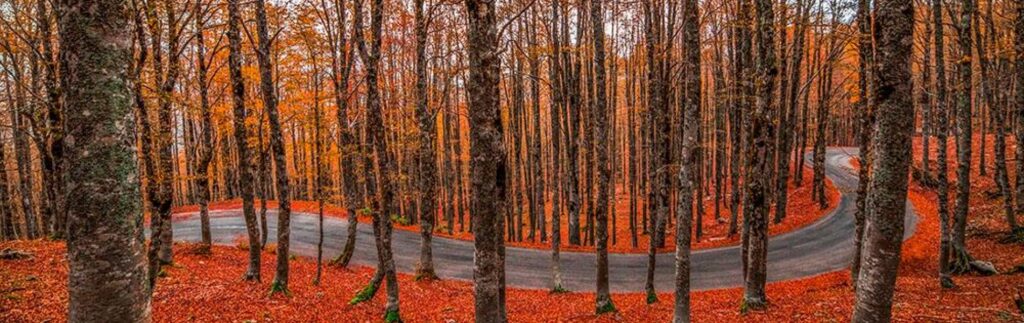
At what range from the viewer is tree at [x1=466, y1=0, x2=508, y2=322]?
19.1 feet

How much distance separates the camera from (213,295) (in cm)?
1039

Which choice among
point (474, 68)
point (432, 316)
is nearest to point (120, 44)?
point (474, 68)

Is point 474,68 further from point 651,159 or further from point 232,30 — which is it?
point 651,159

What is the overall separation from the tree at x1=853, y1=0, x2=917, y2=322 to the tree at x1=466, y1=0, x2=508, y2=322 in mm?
3996

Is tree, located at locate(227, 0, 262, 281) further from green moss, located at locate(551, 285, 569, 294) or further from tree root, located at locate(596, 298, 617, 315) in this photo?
tree root, located at locate(596, 298, 617, 315)

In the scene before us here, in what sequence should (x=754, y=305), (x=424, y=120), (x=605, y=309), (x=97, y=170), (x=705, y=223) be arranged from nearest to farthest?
1. (x=97, y=170)
2. (x=754, y=305)
3. (x=605, y=309)
4. (x=424, y=120)
5. (x=705, y=223)

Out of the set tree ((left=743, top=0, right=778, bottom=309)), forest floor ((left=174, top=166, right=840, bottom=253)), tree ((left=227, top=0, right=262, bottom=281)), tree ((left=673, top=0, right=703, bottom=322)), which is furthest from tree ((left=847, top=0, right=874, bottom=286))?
tree ((left=227, top=0, right=262, bottom=281))

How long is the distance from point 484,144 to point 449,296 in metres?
9.46

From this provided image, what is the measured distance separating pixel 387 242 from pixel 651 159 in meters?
15.5

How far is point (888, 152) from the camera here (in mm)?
4500

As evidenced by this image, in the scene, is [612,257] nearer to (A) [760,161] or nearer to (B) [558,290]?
(B) [558,290]

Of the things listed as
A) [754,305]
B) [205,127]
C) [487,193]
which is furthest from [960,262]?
[205,127]

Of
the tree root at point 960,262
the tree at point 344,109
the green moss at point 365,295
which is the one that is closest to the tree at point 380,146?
the green moss at point 365,295

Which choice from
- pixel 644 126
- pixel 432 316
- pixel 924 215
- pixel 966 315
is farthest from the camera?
pixel 644 126
